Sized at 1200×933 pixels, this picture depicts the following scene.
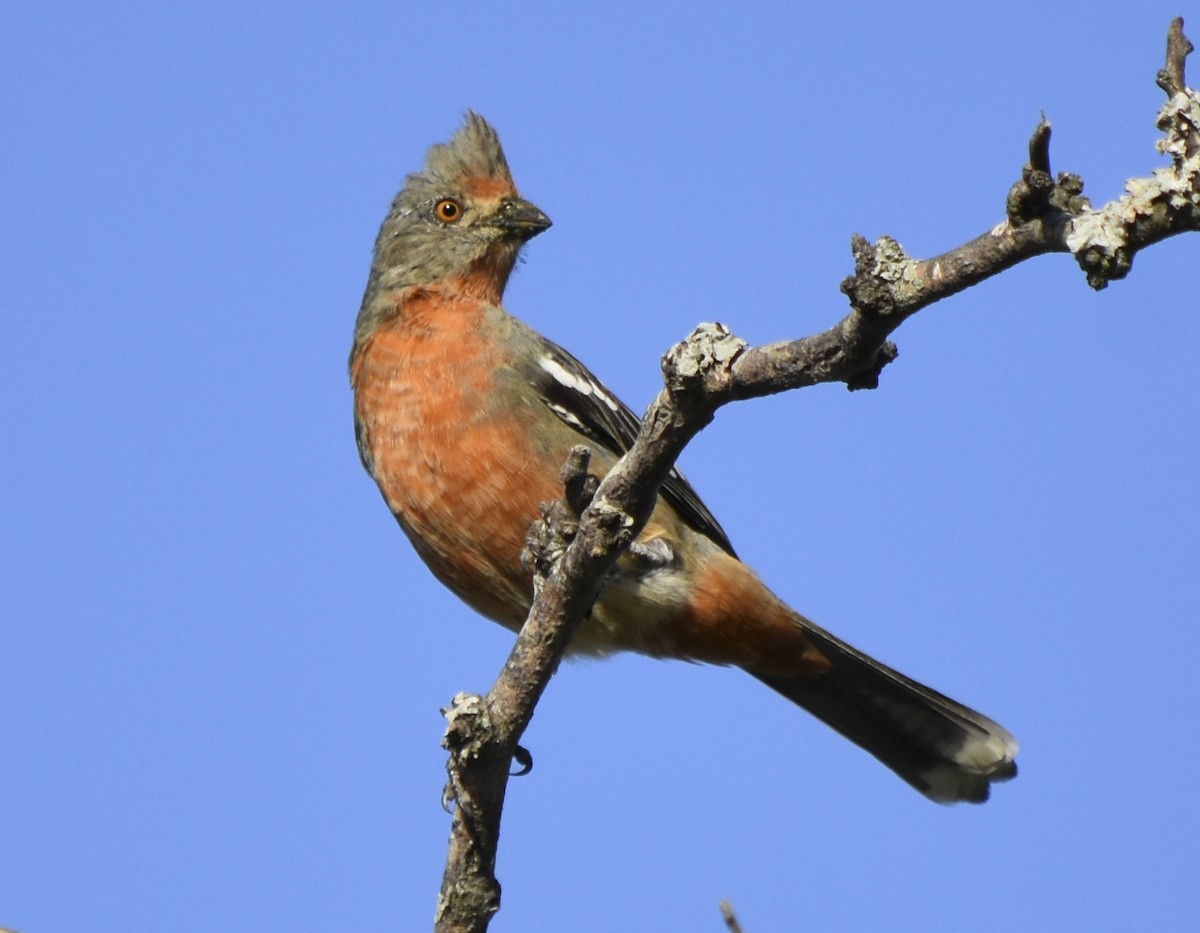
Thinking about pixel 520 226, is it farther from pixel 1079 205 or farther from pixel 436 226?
pixel 1079 205

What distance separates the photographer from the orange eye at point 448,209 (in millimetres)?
7461

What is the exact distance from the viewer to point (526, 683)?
4359 mm

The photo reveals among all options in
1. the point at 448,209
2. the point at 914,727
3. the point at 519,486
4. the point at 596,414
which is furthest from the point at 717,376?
the point at 448,209

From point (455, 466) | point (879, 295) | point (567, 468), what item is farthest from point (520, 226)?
point (879, 295)

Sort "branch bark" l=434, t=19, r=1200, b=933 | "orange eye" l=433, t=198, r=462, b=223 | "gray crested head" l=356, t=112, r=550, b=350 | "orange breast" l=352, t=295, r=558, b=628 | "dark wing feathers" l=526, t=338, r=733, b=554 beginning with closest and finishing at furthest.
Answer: "branch bark" l=434, t=19, r=1200, b=933 → "orange breast" l=352, t=295, r=558, b=628 → "dark wing feathers" l=526, t=338, r=733, b=554 → "gray crested head" l=356, t=112, r=550, b=350 → "orange eye" l=433, t=198, r=462, b=223

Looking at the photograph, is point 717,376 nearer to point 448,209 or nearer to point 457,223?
point 457,223

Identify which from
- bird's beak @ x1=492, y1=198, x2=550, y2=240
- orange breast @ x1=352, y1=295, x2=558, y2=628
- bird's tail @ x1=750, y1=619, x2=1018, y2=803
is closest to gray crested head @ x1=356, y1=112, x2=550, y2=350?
bird's beak @ x1=492, y1=198, x2=550, y2=240

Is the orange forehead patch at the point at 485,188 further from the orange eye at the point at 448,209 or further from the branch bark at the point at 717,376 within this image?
the branch bark at the point at 717,376

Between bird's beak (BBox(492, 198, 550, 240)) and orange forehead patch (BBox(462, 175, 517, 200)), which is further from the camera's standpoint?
orange forehead patch (BBox(462, 175, 517, 200))

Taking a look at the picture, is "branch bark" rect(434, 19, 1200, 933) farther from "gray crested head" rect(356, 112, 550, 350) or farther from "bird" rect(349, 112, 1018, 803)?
"gray crested head" rect(356, 112, 550, 350)

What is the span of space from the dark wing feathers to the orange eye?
44.8 inches

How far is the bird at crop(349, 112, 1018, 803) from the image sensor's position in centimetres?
614

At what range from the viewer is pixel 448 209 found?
749 centimetres

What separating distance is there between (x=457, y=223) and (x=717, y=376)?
3.96 metres
